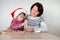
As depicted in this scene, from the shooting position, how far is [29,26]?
4.87ft

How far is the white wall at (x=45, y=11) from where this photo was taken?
1.67 metres

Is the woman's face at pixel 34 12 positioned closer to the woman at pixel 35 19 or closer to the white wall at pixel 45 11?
the woman at pixel 35 19

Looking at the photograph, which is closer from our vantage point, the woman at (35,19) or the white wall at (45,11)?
the woman at (35,19)

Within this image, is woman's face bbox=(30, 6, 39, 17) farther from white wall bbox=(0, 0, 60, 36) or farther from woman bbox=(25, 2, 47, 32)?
white wall bbox=(0, 0, 60, 36)

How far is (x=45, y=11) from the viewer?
1.74 meters

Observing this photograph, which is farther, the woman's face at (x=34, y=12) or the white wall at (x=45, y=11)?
the white wall at (x=45, y=11)

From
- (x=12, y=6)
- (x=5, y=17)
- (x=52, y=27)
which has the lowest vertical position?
(x=52, y=27)

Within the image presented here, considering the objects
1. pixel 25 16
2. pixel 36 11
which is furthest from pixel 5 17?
pixel 36 11

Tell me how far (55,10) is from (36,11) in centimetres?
37

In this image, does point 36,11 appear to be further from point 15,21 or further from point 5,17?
point 5,17

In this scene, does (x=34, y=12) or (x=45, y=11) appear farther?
(x=45, y=11)

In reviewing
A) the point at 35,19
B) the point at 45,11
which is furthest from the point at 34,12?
the point at 45,11

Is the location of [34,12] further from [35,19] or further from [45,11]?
[45,11]

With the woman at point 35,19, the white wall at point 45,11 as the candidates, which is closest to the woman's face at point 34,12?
the woman at point 35,19
